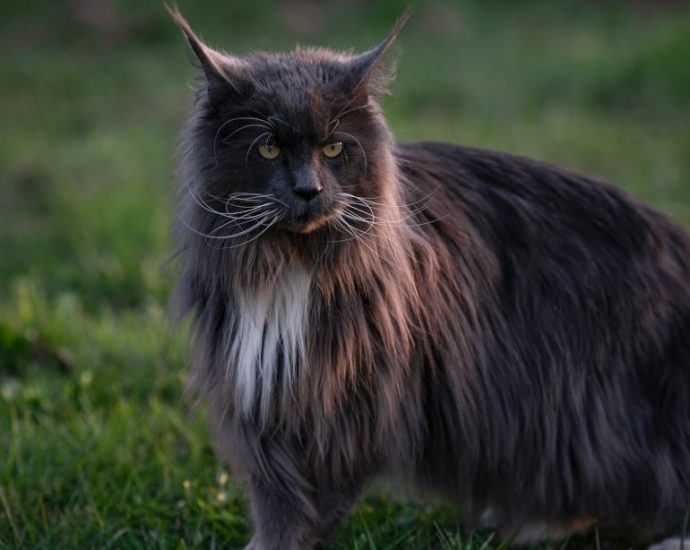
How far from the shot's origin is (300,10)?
12.0m

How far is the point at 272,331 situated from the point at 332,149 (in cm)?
57

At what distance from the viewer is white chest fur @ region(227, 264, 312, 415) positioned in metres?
2.89

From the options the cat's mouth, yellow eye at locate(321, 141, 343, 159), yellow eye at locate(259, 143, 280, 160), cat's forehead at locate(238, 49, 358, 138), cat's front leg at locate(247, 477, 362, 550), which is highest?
cat's forehead at locate(238, 49, 358, 138)

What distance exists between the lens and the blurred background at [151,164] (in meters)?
3.62

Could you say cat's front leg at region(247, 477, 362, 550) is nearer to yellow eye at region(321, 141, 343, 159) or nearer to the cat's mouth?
the cat's mouth

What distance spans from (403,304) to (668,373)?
95cm

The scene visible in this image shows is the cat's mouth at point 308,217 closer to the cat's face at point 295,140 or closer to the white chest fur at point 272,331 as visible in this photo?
the cat's face at point 295,140

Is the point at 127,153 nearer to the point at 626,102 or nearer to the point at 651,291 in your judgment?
the point at 626,102

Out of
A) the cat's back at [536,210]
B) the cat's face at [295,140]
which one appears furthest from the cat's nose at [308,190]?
the cat's back at [536,210]

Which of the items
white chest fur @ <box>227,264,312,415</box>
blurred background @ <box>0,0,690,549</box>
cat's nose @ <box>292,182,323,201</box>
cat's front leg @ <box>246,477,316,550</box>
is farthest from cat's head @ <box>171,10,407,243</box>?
cat's front leg @ <box>246,477,316,550</box>

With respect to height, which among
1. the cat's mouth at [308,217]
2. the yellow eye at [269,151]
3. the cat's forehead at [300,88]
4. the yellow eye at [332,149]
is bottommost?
the cat's mouth at [308,217]

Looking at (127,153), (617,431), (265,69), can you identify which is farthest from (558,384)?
(127,153)

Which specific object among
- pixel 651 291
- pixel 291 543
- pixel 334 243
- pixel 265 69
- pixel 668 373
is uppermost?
pixel 265 69

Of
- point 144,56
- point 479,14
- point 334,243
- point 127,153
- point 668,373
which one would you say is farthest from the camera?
point 479,14
